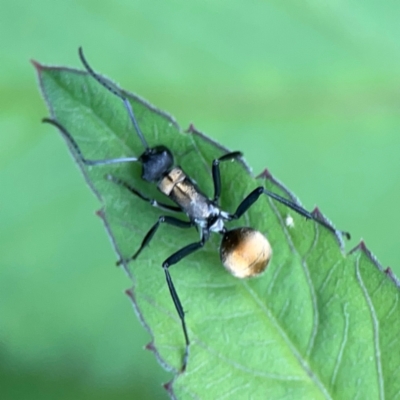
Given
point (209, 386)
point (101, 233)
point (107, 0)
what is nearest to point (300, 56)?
point (107, 0)

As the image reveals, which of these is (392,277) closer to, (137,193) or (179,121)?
(137,193)

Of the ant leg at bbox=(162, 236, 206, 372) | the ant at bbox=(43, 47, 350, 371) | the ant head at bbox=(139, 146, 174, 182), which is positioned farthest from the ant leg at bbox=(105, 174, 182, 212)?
the ant leg at bbox=(162, 236, 206, 372)

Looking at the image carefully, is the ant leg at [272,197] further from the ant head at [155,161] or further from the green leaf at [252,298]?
the ant head at [155,161]

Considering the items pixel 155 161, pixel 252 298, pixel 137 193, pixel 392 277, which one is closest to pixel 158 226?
pixel 137 193

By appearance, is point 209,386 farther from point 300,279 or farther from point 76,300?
point 76,300

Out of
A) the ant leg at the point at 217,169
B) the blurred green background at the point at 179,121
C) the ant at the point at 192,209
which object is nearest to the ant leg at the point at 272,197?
the ant at the point at 192,209
